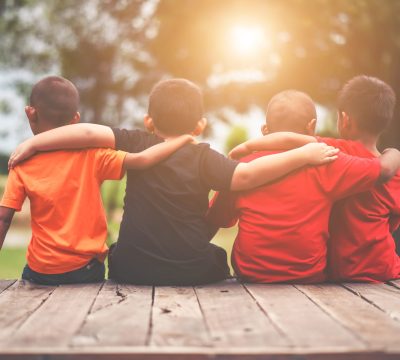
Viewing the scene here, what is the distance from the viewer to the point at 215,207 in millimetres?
3770

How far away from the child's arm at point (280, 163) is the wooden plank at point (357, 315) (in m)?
0.61

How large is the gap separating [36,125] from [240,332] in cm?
183

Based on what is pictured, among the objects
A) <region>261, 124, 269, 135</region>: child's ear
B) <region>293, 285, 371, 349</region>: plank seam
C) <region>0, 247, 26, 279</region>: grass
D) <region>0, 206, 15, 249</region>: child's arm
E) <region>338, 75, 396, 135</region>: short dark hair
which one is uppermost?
<region>338, 75, 396, 135</region>: short dark hair

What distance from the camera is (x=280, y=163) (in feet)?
11.4

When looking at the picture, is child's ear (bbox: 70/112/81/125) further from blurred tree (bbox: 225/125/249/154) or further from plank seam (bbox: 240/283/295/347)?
blurred tree (bbox: 225/125/249/154)

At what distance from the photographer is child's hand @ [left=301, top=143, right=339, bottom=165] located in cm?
349

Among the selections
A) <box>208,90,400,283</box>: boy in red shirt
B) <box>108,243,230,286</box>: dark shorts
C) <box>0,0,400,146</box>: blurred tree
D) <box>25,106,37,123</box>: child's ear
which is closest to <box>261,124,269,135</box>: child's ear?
<box>208,90,400,283</box>: boy in red shirt

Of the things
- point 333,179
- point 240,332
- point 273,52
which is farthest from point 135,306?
point 273,52

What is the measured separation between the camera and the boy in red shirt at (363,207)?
3.68m

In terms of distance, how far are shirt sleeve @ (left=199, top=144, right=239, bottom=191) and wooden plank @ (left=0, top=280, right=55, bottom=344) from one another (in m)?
0.98

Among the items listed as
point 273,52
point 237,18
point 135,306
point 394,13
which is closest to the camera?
point 135,306

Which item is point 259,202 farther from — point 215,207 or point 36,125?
point 36,125

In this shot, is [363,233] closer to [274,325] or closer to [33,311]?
[274,325]

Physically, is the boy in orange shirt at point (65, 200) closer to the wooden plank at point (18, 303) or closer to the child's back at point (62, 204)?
the child's back at point (62, 204)
